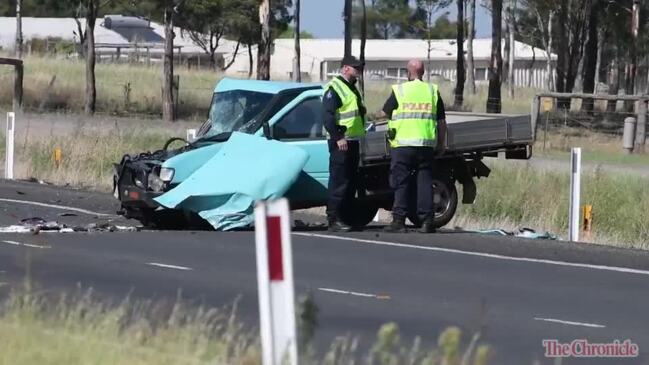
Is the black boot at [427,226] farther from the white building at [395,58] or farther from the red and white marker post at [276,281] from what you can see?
the white building at [395,58]

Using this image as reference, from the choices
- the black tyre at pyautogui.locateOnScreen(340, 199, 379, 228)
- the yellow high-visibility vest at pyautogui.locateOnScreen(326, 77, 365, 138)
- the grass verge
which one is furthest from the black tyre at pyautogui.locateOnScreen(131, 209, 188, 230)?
the grass verge

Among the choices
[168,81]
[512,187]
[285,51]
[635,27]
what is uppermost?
[635,27]

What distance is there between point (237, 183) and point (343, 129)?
1.26 m

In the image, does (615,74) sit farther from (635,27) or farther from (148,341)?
(148,341)

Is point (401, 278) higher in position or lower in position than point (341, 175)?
lower

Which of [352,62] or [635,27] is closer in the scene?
[352,62]

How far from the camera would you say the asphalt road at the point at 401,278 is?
9047mm

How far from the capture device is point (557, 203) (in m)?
18.4

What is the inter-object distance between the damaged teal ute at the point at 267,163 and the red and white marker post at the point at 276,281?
817cm

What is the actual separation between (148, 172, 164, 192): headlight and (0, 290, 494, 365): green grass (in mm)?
6088

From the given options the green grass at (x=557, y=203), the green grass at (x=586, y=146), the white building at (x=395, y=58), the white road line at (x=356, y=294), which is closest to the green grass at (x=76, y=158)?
the green grass at (x=557, y=203)

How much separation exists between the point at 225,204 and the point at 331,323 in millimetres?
5358

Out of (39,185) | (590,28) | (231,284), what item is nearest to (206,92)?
(590,28)

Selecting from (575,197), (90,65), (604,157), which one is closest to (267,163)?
(575,197)
